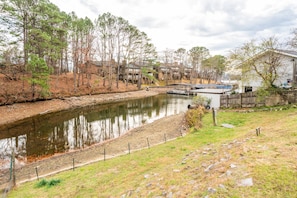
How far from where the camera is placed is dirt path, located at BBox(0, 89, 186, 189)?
859cm

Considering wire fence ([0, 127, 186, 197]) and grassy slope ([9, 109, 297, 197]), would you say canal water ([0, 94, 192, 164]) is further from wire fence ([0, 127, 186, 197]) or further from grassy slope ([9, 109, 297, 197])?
grassy slope ([9, 109, 297, 197])

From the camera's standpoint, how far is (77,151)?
1093 centimetres

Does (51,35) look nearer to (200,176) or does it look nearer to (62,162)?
(62,162)

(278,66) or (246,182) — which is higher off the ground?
(278,66)

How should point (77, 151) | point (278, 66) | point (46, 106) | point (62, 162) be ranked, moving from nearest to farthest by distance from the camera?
point (62, 162)
point (77, 151)
point (278, 66)
point (46, 106)

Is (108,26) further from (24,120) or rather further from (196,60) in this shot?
(196,60)

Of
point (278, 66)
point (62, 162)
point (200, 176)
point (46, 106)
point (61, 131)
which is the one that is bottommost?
point (62, 162)

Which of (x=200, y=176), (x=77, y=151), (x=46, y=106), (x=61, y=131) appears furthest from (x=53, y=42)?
(x=200, y=176)

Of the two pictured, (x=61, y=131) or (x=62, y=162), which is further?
(x=61, y=131)

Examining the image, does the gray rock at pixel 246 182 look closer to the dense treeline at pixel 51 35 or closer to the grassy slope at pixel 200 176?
the grassy slope at pixel 200 176

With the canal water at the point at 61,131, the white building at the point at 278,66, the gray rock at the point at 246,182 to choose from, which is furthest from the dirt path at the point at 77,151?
the white building at the point at 278,66

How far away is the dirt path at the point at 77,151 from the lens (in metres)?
8.59

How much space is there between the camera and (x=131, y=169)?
6.52 metres

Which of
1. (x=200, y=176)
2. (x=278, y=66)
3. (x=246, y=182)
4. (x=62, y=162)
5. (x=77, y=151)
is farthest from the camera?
(x=278, y=66)
